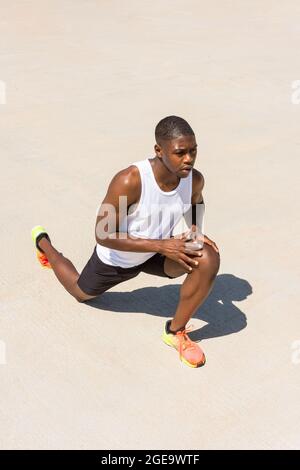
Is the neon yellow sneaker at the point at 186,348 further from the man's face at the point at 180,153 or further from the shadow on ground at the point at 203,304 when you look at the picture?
the man's face at the point at 180,153

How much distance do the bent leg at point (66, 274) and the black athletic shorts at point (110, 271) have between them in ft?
0.47

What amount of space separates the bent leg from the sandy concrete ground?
88mm

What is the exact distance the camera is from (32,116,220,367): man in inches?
118

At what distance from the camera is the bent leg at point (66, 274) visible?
361cm

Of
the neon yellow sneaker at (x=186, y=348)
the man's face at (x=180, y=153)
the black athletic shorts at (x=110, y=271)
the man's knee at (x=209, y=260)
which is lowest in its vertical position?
the neon yellow sneaker at (x=186, y=348)

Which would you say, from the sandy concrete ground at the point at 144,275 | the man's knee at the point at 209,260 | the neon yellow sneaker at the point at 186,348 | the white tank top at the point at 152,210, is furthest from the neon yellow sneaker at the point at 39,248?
the man's knee at the point at 209,260

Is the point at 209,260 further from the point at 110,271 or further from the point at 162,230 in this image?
the point at 110,271

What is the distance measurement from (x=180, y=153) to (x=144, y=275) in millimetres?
1277

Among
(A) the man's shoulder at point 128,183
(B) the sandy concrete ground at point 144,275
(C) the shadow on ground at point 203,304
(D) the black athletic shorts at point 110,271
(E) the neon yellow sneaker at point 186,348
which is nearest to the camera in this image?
(B) the sandy concrete ground at point 144,275

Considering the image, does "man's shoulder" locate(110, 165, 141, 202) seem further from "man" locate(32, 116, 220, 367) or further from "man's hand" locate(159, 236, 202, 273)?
"man's hand" locate(159, 236, 202, 273)

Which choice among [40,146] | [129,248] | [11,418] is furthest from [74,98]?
[11,418]

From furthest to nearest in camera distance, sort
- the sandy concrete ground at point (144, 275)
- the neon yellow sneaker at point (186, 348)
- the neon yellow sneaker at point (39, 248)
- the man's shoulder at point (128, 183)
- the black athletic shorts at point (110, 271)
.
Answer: the neon yellow sneaker at point (39, 248) → the black athletic shorts at point (110, 271) → the neon yellow sneaker at point (186, 348) → the man's shoulder at point (128, 183) → the sandy concrete ground at point (144, 275)

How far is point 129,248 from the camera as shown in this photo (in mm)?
3115

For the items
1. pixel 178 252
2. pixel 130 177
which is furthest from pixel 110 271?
pixel 130 177
